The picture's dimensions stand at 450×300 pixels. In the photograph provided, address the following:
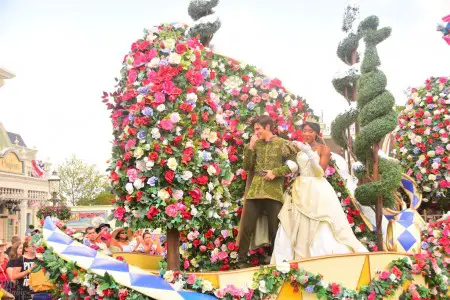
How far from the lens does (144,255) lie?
5.94 m

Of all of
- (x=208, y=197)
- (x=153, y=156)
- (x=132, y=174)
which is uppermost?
(x=153, y=156)

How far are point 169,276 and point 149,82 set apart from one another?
1574 mm

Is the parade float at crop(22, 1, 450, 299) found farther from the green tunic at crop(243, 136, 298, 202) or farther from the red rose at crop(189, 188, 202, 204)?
the green tunic at crop(243, 136, 298, 202)

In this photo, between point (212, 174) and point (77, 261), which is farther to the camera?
point (212, 174)

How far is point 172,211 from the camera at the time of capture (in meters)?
4.27

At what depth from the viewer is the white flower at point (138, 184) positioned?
14.2 ft

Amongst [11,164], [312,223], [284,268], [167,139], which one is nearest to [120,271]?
[167,139]

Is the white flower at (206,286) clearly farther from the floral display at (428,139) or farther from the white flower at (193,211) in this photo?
the floral display at (428,139)

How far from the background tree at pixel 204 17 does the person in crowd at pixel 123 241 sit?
276 centimetres

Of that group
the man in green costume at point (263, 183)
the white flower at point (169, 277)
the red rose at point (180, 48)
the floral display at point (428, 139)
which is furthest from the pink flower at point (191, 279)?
the floral display at point (428, 139)

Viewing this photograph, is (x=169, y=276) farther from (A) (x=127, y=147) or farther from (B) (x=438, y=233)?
(B) (x=438, y=233)

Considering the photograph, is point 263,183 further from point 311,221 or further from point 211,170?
point 211,170

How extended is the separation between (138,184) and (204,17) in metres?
2.25

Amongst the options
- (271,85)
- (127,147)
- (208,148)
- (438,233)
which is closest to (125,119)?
(127,147)
